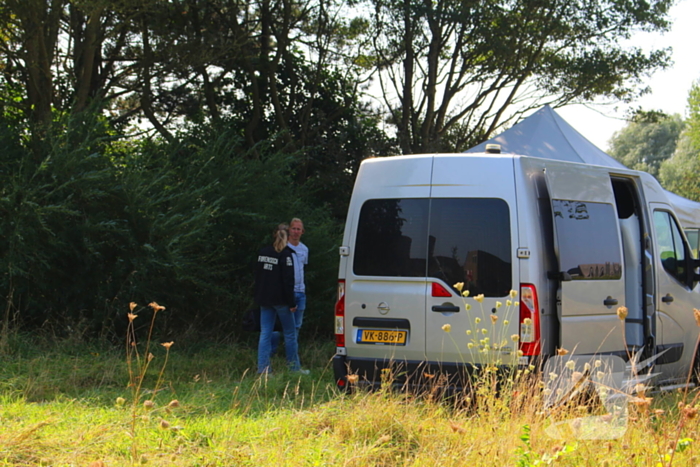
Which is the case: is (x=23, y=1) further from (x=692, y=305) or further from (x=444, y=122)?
(x=444, y=122)

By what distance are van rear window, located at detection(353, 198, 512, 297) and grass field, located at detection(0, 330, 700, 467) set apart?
37.8 inches

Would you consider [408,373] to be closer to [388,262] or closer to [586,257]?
[388,262]

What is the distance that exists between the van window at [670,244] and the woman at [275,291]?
389 cm

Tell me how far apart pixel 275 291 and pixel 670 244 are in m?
4.22

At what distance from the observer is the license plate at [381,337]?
20.2 ft

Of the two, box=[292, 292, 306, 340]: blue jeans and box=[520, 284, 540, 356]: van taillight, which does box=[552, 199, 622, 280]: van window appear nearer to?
box=[520, 284, 540, 356]: van taillight

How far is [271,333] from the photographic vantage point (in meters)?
8.35

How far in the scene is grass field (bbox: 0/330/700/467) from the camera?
Result: 12.8ft

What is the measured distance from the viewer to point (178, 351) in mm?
9211

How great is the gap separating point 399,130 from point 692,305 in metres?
12.2

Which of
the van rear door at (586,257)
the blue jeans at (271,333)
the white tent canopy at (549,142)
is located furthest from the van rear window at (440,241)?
the white tent canopy at (549,142)

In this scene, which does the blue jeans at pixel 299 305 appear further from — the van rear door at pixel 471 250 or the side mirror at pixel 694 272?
the side mirror at pixel 694 272

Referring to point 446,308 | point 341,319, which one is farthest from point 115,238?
point 446,308

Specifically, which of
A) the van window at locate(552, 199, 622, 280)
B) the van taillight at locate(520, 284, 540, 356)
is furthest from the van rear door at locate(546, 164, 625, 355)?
the van taillight at locate(520, 284, 540, 356)
